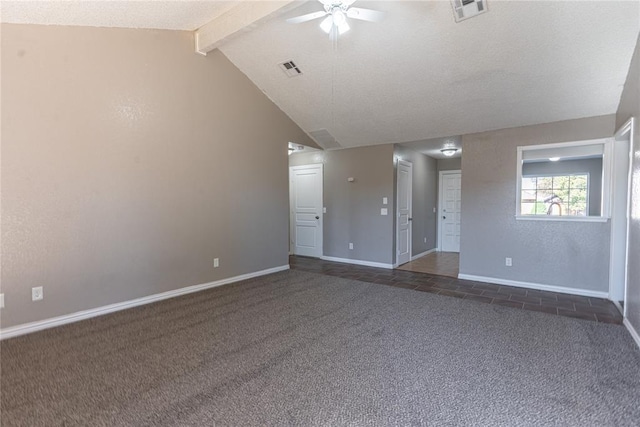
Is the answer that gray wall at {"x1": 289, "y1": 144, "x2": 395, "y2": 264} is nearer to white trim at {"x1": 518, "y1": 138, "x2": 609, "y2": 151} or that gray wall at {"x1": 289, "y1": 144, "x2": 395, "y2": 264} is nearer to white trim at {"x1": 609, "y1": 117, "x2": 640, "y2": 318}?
white trim at {"x1": 518, "y1": 138, "x2": 609, "y2": 151}

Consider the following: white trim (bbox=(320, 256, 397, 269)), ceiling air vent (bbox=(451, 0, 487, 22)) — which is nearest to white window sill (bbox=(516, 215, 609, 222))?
white trim (bbox=(320, 256, 397, 269))

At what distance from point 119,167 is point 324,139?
11.8 ft

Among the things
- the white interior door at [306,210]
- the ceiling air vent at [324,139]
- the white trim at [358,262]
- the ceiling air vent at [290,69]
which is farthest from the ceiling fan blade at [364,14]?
the white trim at [358,262]

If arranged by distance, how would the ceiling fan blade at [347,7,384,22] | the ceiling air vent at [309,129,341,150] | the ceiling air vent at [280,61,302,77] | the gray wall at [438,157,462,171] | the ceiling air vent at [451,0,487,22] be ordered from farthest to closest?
the gray wall at [438,157,462,171]
the ceiling air vent at [309,129,341,150]
the ceiling air vent at [280,61,302,77]
the ceiling air vent at [451,0,487,22]
the ceiling fan blade at [347,7,384,22]

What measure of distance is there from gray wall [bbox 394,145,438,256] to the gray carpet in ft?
11.2

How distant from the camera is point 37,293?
2.95 meters

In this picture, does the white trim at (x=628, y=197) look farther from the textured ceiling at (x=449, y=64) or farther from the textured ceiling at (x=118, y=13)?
the textured ceiling at (x=118, y=13)

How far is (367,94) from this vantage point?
4523 mm

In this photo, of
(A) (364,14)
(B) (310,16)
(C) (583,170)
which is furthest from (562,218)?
(B) (310,16)

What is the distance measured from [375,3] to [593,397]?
12.1 ft

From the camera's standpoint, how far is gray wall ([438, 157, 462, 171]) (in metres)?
7.48

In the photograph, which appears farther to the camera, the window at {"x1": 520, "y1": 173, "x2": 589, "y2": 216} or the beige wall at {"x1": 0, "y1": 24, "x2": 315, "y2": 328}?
the window at {"x1": 520, "y1": 173, "x2": 589, "y2": 216}

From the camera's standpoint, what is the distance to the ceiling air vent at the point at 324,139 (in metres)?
5.79

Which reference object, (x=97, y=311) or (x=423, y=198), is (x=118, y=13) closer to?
(x=97, y=311)
